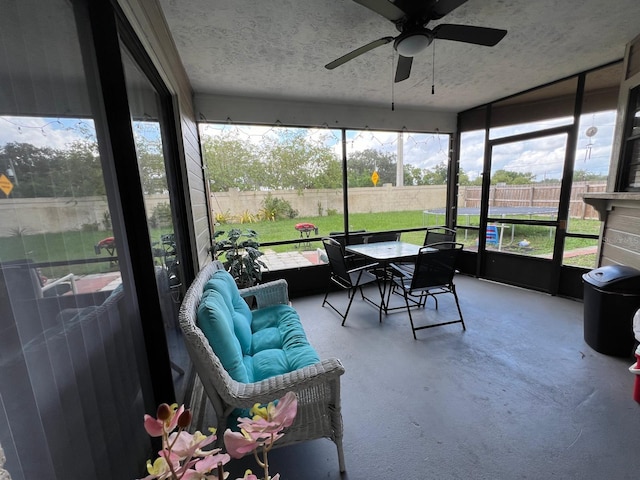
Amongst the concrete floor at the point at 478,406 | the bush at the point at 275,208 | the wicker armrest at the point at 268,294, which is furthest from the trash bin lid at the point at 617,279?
the bush at the point at 275,208

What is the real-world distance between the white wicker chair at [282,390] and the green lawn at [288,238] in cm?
48

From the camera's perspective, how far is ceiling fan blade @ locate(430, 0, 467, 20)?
1.48 meters

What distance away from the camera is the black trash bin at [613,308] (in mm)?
2049

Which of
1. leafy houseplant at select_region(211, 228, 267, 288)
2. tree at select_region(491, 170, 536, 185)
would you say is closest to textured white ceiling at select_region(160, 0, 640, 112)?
tree at select_region(491, 170, 536, 185)

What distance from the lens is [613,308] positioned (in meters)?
2.10

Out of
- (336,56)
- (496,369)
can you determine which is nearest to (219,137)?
(336,56)

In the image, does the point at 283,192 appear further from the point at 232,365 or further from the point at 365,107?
the point at 232,365

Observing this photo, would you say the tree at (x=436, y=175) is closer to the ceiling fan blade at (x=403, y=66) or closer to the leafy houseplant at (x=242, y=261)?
the ceiling fan blade at (x=403, y=66)

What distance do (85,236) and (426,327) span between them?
2727 millimetres

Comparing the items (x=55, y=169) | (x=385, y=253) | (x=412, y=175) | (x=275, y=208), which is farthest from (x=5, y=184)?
(x=412, y=175)

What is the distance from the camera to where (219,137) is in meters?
Result: 3.30

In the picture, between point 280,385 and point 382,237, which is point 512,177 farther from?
point 280,385

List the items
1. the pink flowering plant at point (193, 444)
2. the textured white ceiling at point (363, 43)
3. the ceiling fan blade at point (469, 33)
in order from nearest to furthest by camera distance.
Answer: the pink flowering plant at point (193, 444) → the ceiling fan blade at point (469, 33) → the textured white ceiling at point (363, 43)

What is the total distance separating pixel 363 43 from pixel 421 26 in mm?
744
